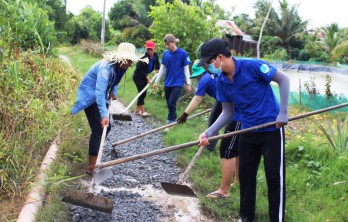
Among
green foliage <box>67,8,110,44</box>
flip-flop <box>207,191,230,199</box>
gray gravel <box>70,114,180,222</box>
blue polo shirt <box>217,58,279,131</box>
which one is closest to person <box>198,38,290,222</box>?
blue polo shirt <box>217,58,279,131</box>

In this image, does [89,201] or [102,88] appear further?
[102,88]

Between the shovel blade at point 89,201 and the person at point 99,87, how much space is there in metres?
0.97

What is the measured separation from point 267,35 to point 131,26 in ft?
60.0

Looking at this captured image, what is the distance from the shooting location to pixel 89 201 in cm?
344

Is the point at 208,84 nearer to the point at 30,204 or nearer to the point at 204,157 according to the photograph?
the point at 204,157

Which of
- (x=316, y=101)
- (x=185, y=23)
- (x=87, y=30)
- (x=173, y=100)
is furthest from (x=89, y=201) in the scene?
(x=87, y=30)

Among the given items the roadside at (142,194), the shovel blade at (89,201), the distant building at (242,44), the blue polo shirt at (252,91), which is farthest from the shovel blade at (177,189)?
the distant building at (242,44)

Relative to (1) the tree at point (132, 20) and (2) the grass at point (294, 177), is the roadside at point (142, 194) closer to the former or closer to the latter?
(2) the grass at point (294, 177)

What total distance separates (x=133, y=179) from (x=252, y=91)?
222cm

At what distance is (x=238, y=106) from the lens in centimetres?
324

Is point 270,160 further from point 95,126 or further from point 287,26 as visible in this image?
point 287,26

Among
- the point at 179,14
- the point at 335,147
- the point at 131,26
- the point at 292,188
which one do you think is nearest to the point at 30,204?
the point at 292,188

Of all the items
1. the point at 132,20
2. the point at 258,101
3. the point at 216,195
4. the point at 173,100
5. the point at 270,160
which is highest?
the point at 132,20

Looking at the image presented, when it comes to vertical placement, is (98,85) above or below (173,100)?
above
